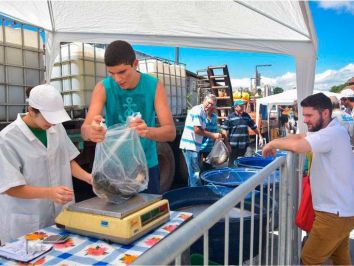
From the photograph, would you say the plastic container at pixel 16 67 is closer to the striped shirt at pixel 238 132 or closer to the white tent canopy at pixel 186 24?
the white tent canopy at pixel 186 24

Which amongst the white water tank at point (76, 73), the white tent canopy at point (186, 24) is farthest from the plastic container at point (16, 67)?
the white water tank at point (76, 73)

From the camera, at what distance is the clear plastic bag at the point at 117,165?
68.6 inches

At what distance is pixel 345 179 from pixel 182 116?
4587mm

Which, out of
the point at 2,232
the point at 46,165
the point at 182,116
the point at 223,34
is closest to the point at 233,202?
the point at 46,165

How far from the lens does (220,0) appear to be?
321 cm

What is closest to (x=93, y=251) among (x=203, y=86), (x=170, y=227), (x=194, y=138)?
(x=170, y=227)

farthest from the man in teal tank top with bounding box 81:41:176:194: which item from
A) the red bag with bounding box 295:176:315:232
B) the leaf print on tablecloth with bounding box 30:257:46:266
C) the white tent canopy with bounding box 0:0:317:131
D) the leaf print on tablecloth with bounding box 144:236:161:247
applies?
the white tent canopy with bounding box 0:0:317:131

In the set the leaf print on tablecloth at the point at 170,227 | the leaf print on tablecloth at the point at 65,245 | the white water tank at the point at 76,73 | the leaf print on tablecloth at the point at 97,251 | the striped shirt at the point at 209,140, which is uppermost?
the white water tank at the point at 76,73

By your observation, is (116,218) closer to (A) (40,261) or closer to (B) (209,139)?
(A) (40,261)

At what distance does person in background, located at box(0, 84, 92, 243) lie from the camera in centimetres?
179

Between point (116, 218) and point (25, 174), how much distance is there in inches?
27.1

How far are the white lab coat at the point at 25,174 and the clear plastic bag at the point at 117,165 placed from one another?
41 centimetres

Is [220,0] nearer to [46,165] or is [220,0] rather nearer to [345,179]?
[345,179]

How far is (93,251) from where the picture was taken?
149cm
